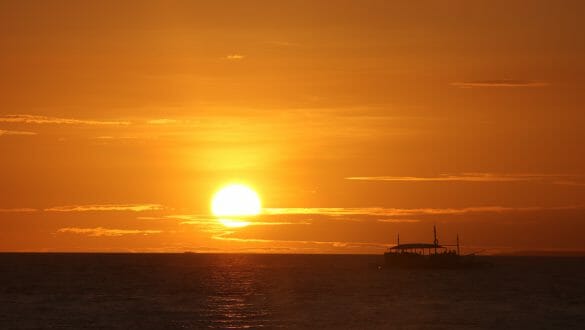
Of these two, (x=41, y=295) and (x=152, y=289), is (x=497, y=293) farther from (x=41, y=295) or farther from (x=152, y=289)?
(x=41, y=295)

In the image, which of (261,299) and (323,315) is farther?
(261,299)

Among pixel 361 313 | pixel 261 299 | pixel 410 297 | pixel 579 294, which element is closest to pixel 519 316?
pixel 361 313

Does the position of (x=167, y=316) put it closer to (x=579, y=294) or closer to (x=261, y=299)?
(x=261, y=299)

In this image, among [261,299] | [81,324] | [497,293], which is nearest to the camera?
[81,324]

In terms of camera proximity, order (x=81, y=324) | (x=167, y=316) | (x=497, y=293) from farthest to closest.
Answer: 1. (x=497, y=293)
2. (x=167, y=316)
3. (x=81, y=324)

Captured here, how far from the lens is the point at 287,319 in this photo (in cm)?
10219

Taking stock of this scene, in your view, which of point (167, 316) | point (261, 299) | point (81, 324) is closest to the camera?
point (81, 324)

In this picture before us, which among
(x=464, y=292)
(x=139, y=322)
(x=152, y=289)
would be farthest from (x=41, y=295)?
(x=464, y=292)

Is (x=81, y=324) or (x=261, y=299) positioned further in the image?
(x=261, y=299)

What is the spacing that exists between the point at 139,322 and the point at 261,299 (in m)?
36.8

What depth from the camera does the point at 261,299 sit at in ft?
441

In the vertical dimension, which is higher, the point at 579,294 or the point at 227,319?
the point at 579,294

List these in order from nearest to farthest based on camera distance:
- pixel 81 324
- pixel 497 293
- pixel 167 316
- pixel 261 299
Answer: pixel 81 324 → pixel 167 316 → pixel 261 299 → pixel 497 293

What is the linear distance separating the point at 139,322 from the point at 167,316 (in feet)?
25.5
